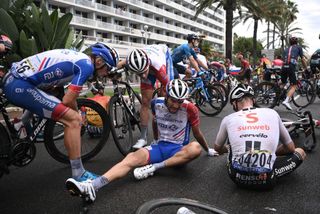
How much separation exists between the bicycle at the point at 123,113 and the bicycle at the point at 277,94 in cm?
522

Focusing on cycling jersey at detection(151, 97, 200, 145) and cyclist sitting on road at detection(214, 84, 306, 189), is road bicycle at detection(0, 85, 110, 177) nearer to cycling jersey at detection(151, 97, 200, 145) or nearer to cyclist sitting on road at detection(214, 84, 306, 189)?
cycling jersey at detection(151, 97, 200, 145)

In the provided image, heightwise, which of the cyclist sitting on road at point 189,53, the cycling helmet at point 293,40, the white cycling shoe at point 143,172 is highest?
the cycling helmet at point 293,40

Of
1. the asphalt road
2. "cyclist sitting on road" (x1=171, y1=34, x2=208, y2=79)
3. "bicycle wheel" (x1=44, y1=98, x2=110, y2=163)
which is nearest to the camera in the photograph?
the asphalt road

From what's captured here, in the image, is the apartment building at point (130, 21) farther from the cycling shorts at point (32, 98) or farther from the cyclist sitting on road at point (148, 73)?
the cycling shorts at point (32, 98)

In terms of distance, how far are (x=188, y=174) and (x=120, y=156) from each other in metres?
1.28

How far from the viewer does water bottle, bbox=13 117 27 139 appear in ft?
12.7

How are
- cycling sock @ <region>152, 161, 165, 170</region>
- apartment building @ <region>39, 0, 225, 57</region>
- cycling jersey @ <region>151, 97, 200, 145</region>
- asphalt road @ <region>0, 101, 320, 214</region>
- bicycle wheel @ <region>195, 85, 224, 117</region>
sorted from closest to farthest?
asphalt road @ <region>0, 101, 320, 214</region> < cycling sock @ <region>152, 161, 165, 170</region> < cycling jersey @ <region>151, 97, 200, 145</region> < bicycle wheel @ <region>195, 85, 224, 117</region> < apartment building @ <region>39, 0, 225, 57</region>

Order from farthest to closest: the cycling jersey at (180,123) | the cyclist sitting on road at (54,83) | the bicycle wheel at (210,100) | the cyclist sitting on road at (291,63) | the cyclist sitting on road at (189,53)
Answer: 1. the cyclist sitting on road at (291,63)
2. the bicycle wheel at (210,100)
3. the cyclist sitting on road at (189,53)
4. the cycling jersey at (180,123)
5. the cyclist sitting on road at (54,83)

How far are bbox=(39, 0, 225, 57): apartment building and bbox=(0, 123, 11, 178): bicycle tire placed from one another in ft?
102

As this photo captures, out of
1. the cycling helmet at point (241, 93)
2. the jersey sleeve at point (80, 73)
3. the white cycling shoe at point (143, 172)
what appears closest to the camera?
the jersey sleeve at point (80, 73)

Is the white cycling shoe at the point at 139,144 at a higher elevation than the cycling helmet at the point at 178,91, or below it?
below

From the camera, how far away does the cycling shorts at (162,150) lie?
4078 mm

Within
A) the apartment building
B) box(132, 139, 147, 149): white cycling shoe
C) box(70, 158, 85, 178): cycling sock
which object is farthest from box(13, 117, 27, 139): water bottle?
the apartment building

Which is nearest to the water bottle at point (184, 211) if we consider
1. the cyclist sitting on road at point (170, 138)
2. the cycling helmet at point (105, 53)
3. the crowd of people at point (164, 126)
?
the crowd of people at point (164, 126)
